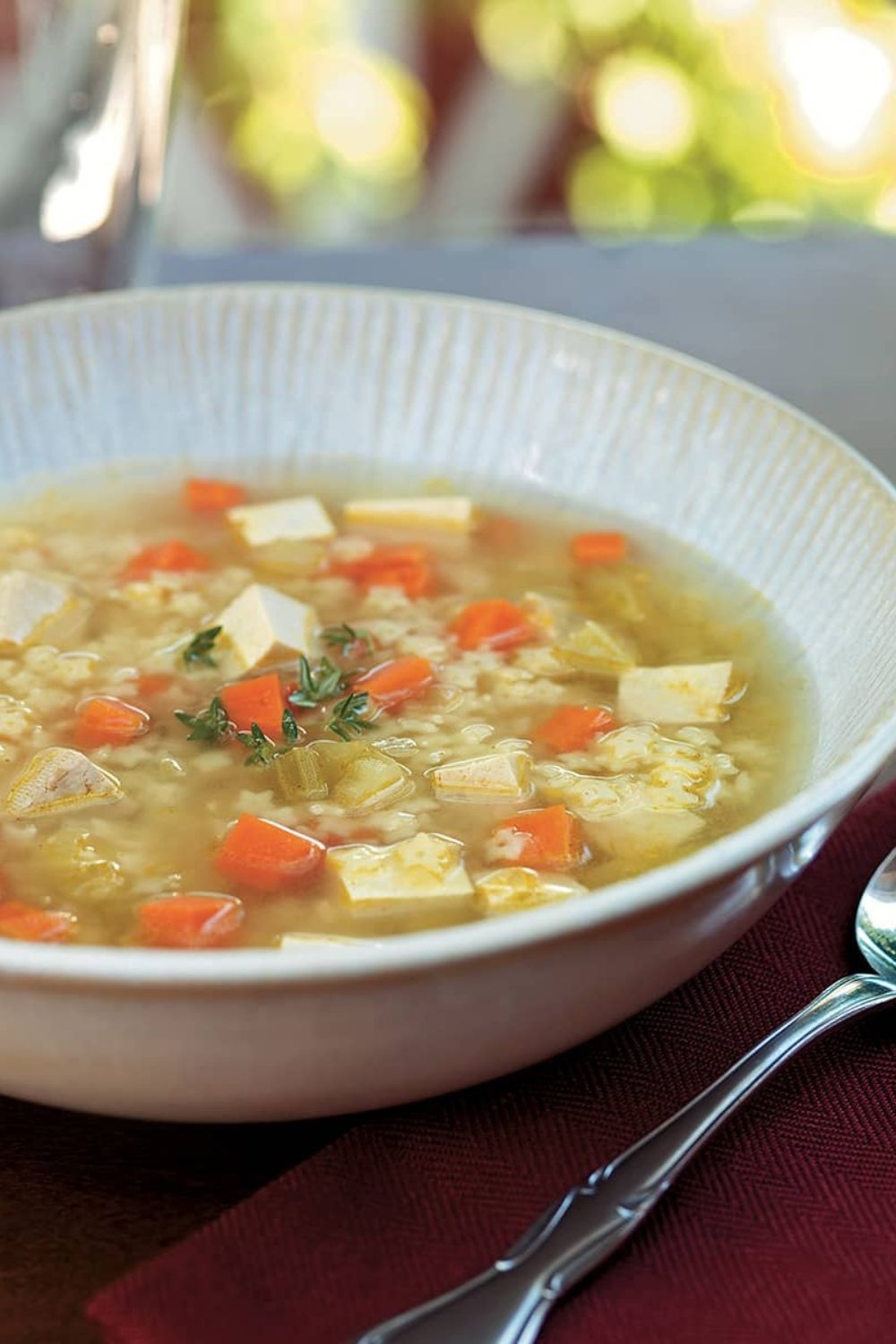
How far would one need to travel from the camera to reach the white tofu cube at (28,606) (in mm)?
1916

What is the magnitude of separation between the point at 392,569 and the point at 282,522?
0.18 m

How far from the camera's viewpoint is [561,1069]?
4.73 ft

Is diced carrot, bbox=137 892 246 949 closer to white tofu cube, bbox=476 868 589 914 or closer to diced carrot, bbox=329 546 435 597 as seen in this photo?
white tofu cube, bbox=476 868 589 914

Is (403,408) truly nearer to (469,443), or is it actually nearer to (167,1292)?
(469,443)

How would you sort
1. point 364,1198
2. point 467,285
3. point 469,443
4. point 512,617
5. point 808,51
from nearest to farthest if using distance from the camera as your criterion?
point 364,1198 < point 512,617 < point 469,443 < point 467,285 < point 808,51

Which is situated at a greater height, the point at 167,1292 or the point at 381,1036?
the point at 381,1036

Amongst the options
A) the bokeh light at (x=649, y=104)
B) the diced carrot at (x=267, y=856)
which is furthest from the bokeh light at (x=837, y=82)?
the diced carrot at (x=267, y=856)

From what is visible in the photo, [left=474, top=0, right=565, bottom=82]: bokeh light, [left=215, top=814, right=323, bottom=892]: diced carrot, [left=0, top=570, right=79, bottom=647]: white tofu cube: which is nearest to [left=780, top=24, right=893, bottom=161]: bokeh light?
[left=474, top=0, right=565, bottom=82]: bokeh light

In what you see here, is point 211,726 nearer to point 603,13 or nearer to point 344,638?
point 344,638

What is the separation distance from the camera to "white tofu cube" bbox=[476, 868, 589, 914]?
4.84 feet

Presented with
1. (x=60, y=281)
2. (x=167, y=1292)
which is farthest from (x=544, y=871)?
(x=60, y=281)

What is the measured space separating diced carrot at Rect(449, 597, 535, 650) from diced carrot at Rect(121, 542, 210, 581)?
0.37 meters

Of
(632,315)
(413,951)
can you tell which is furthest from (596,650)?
(632,315)

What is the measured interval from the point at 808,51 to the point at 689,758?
14.7 feet
